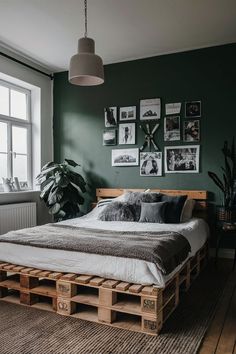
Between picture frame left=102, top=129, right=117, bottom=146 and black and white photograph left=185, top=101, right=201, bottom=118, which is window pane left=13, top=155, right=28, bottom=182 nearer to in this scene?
picture frame left=102, top=129, right=117, bottom=146

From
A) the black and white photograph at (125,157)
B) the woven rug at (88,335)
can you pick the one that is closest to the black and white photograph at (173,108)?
the black and white photograph at (125,157)

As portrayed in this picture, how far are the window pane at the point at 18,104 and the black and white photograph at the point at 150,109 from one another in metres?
1.94

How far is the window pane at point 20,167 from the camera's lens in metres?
4.99

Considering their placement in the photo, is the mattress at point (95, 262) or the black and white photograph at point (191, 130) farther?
the black and white photograph at point (191, 130)

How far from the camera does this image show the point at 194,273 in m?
3.58

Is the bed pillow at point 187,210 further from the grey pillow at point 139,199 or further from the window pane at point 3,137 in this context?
the window pane at point 3,137

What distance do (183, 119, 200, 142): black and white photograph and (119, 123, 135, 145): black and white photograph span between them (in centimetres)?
80

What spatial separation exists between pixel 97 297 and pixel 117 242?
18.4 inches

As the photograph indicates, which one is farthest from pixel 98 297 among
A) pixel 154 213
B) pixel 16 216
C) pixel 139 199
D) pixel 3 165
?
pixel 3 165

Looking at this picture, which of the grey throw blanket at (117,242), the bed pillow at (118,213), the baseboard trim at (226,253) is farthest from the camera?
the baseboard trim at (226,253)

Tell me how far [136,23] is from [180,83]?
1.19 metres

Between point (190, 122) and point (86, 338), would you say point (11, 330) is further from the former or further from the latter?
point (190, 122)

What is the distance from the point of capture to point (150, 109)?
4750 mm

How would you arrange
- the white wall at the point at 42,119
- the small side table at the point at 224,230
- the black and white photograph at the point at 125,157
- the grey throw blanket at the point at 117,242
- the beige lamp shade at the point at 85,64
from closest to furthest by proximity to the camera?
the grey throw blanket at the point at 117,242, the beige lamp shade at the point at 85,64, the small side table at the point at 224,230, the white wall at the point at 42,119, the black and white photograph at the point at 125,157
